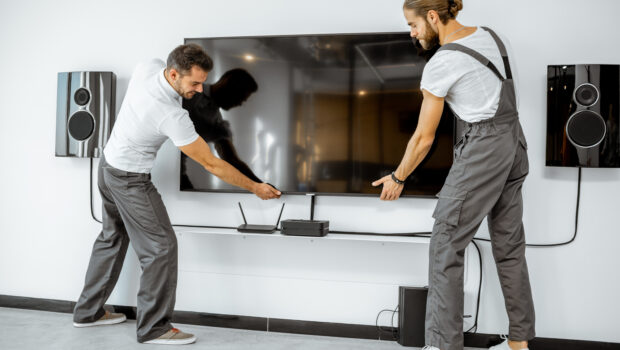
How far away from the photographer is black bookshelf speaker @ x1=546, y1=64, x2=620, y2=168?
208 cm

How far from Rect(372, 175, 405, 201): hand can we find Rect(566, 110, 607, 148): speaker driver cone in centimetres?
81

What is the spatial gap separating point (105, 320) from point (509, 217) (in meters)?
2.13

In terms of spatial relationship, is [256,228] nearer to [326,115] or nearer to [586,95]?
[326,115]

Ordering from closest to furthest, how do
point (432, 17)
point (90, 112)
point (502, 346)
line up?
point (432, 17), point (502, 346), point (90, 112)

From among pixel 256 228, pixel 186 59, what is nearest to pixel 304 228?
pixel 256 228

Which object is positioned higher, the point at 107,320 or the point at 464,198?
the point at 464,198

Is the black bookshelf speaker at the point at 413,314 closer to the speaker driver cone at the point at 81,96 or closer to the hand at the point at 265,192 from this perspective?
the hand at the point at 265,192

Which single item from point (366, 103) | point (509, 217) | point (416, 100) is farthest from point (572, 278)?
point (366, 103)

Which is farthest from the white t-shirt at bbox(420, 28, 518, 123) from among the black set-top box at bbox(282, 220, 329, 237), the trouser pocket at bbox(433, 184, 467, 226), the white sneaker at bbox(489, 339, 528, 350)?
the white sneaker at bbox(489, 339, 528, 350)

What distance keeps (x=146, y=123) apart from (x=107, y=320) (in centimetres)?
115

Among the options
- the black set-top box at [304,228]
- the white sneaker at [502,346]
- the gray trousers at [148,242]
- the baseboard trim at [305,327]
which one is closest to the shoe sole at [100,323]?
the baseboard trim at [305,327]

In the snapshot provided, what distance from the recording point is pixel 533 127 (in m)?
2.30

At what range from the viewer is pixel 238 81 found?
245 cm

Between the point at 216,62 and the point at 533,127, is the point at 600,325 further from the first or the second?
the point at 216,62
